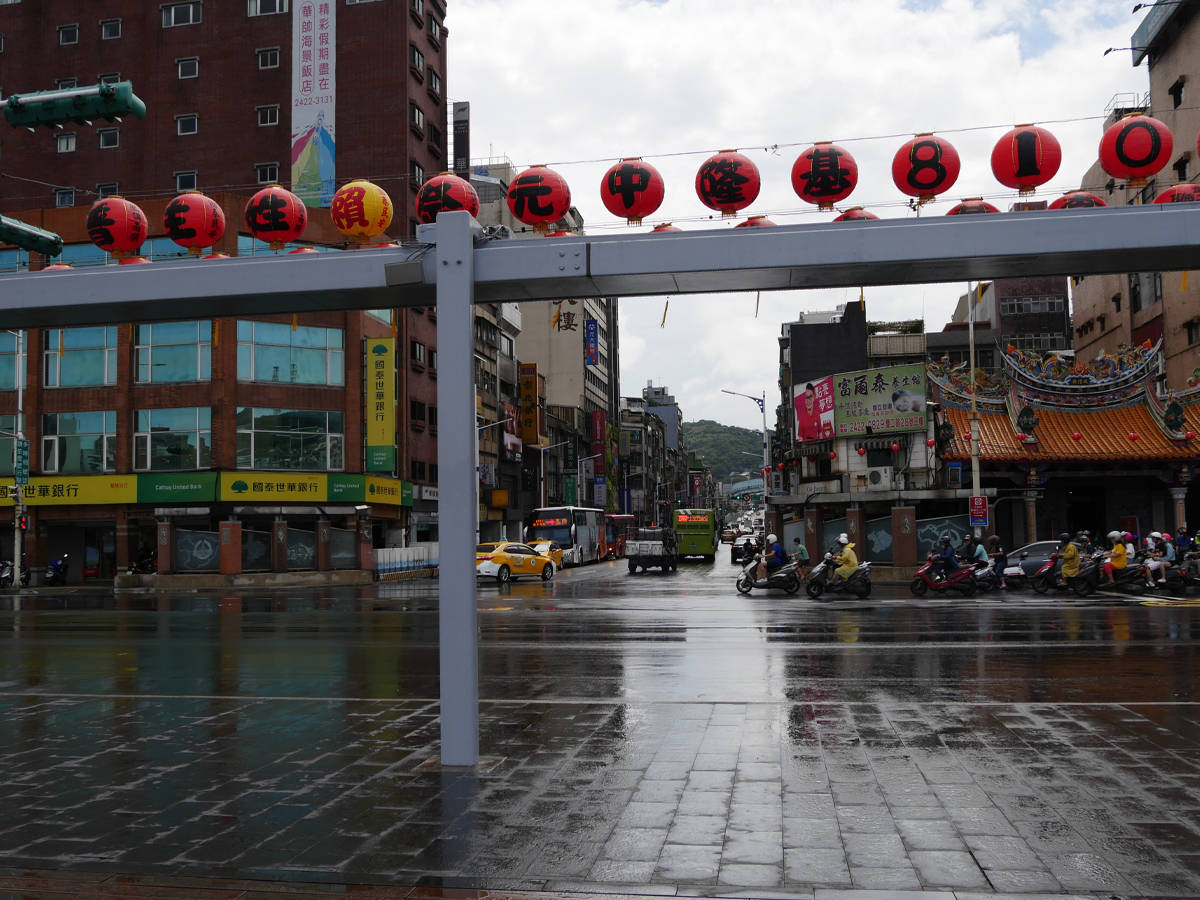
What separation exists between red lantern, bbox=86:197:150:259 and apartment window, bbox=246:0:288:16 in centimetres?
5002

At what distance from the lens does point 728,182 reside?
9453mm

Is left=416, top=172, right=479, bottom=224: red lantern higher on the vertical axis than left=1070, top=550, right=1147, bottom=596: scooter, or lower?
higher

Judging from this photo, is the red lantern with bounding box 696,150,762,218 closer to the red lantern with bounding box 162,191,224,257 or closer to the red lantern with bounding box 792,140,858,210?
the red lantern with bounding box 792,140,858,210

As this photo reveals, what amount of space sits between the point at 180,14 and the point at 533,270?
56.7 meters

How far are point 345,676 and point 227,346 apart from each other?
34068mm

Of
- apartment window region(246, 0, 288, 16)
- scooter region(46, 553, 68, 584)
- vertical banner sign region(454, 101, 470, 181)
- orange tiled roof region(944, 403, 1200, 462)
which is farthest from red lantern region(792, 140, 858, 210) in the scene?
vertical banner sign region(454, 101, 470, 181)

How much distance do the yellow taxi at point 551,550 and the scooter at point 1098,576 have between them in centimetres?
2202

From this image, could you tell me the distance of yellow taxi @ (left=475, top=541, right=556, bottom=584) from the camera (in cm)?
3878

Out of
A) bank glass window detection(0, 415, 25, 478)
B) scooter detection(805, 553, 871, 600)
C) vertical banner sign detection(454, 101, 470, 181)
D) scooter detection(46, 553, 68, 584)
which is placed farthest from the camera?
vertical banner sign detection(454, 101, 470, 181)

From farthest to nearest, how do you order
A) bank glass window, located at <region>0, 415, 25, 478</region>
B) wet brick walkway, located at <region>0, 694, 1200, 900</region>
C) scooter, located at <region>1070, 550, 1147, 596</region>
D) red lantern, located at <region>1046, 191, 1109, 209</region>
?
bank glass window, located at <region>0, 415, 25, 478</region> → scooter, located at <region>1070, 550, 1147, 596</region> → red lantern, located at <region>1046, 191, 1109, 209</region> → wet brick walkway, located at <region>0, 694, 1200, 900</region>

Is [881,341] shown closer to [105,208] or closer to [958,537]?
[958,537]

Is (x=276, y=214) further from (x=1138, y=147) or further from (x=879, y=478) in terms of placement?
(x=879, y=478)

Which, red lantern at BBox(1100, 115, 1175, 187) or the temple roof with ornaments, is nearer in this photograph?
red lantern at BBox(1100, 115, 1175, 187)

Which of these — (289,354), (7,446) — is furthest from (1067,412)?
(7,446)
